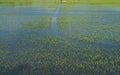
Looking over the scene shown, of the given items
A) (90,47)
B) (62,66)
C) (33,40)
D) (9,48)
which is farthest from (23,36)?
(62,66)

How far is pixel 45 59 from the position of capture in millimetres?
9766

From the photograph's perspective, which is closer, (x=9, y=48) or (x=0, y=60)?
(x=0, y=60)

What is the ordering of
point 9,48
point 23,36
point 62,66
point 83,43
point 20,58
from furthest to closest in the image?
point 23,36 < point 83,43 < point 9,48 < point 20,58 < point 62,66

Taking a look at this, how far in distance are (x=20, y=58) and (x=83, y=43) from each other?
11.4ft

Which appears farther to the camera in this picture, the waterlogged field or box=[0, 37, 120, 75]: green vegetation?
the waterlogged field

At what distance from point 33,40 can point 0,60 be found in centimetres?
353

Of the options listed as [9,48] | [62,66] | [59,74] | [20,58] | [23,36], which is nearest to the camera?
[59,74]

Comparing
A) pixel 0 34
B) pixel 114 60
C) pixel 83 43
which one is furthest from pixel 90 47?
pixel 0 34

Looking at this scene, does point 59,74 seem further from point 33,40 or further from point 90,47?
point 33,40

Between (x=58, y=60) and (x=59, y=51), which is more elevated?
(x=58, y=60)

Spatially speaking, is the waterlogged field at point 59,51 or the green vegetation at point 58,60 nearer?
the green vegetation at point 58,60

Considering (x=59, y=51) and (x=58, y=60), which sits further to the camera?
(x=59, y=51)

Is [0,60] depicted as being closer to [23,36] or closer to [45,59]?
[45,59]

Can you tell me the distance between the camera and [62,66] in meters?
8.98
